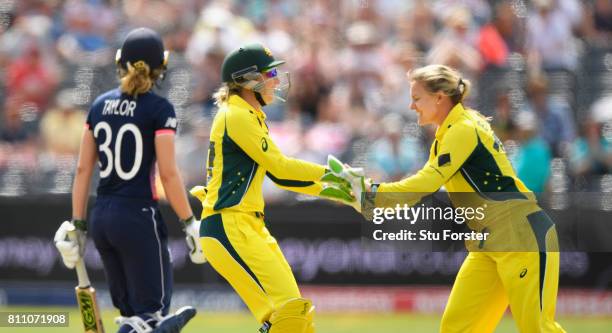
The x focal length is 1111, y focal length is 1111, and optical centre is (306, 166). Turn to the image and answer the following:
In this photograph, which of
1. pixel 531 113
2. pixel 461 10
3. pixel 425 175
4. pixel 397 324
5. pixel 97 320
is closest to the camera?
pixel 425 175

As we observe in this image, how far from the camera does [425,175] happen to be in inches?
262

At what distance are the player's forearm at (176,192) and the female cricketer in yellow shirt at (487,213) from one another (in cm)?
121

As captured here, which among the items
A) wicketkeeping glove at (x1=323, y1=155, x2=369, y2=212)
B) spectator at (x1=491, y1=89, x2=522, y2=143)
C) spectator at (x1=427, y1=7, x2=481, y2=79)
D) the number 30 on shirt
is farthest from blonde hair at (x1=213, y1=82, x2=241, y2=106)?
spectator at (x1=427, y1=7, x2=481, y2=79)

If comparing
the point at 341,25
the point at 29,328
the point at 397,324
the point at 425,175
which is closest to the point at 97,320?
the point at 425,175

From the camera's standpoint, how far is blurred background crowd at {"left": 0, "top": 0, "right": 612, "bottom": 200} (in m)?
12.7

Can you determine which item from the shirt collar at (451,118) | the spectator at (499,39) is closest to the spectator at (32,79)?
the spectator at (499,39)

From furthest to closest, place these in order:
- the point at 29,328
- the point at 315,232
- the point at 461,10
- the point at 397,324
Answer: the point at 461,10, the point at 315,232, the point at 397,324, the point at 29,328

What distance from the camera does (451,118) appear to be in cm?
674

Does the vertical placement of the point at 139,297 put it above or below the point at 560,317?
above

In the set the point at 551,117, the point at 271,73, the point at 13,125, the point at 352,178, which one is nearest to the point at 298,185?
the point at 352,178

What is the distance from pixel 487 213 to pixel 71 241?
264cm

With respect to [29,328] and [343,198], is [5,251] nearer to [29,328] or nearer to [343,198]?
Result: [29,328]

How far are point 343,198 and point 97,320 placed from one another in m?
1.78

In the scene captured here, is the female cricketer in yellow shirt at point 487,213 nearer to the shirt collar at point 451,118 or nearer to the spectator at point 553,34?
the shirt collar at point 451,118
